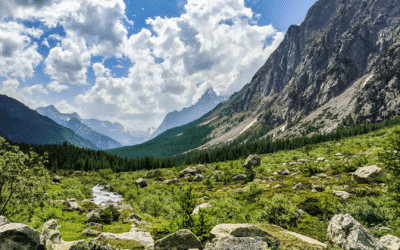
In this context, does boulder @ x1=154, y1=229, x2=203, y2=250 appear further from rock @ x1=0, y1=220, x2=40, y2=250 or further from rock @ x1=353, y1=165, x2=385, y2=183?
rock @ x1=353, y1=165, x2=385, y2=183

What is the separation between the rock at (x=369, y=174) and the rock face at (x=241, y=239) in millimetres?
20864

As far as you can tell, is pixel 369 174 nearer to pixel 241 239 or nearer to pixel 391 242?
pixel 391 242

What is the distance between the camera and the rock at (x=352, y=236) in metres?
8.07

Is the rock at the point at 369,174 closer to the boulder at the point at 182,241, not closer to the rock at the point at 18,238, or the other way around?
the boulder at the point at 182,241

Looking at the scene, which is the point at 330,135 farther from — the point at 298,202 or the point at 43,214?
the point at 43,214

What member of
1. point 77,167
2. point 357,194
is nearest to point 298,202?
point 357,194

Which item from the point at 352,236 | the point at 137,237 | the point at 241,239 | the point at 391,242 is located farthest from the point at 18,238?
the point at 391,242

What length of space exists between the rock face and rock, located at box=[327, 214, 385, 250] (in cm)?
353

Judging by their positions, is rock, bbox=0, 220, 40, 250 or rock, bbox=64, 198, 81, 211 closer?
rock, bbox=0, 220, 40, 250

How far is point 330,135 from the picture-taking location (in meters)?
128

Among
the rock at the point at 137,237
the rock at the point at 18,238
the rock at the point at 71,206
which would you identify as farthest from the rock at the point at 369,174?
the rock at the point at 71,206

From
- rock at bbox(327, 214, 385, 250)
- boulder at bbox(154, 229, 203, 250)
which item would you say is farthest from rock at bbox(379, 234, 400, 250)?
boulder at bbox(154, 229, 203, 250)

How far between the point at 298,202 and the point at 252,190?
322 inches

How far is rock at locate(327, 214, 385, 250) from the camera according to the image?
8.07m
